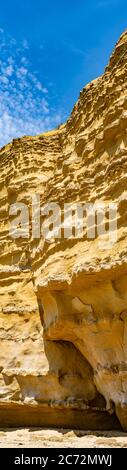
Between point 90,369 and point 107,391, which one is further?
point 90,369

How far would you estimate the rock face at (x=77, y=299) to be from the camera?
368 inches

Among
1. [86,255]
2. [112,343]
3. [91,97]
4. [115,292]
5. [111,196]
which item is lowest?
[112,343]

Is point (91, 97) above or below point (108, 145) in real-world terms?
above

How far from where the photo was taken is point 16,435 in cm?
1109

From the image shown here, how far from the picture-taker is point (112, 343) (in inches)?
378

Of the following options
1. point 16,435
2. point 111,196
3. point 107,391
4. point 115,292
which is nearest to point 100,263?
point 115,292

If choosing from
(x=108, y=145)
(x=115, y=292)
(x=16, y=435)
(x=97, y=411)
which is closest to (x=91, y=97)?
(x=108, y=145)

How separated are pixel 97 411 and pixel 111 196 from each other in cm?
480

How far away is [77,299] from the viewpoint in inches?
391

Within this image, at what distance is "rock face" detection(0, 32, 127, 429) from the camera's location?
30.7 feet
